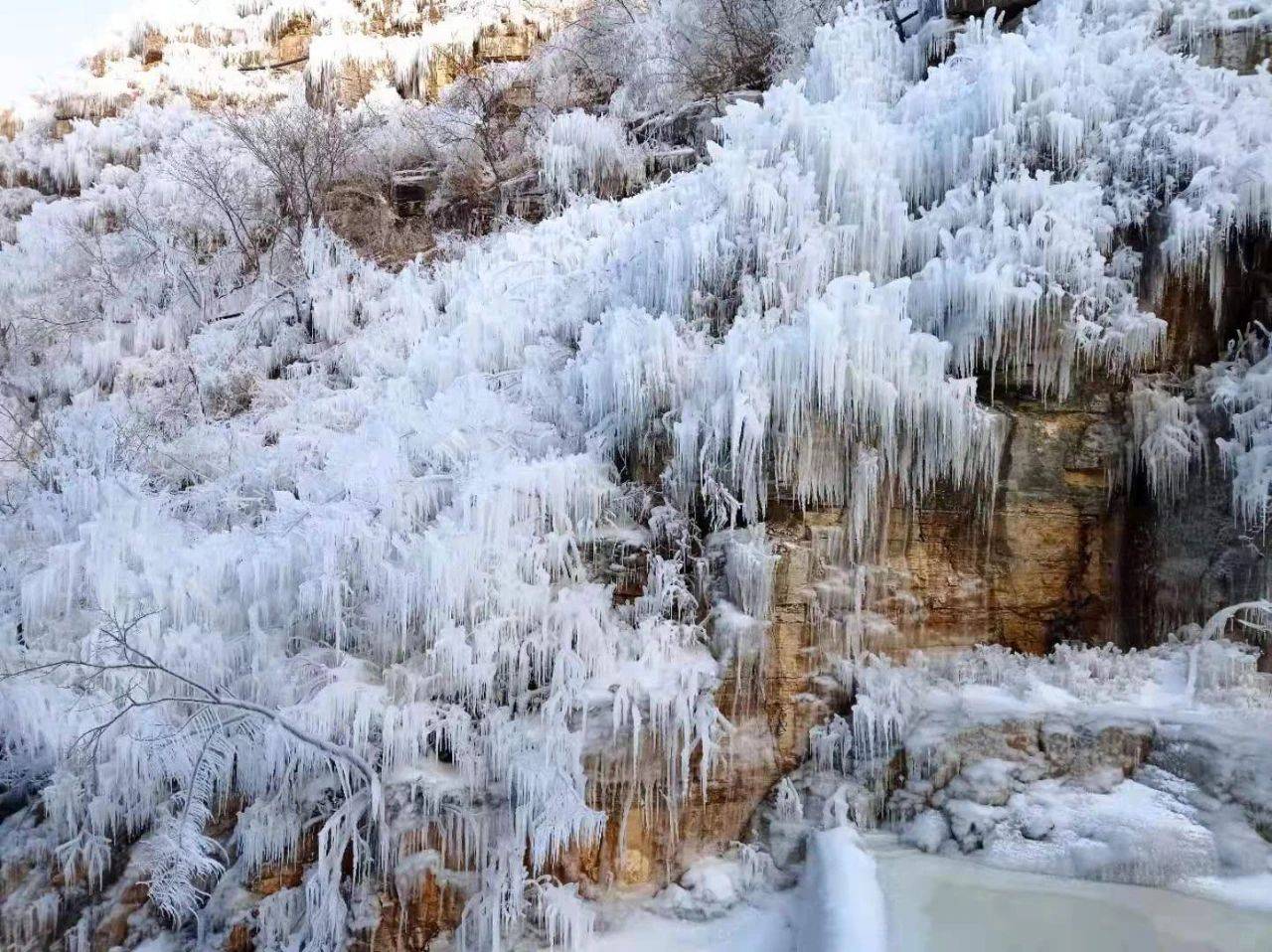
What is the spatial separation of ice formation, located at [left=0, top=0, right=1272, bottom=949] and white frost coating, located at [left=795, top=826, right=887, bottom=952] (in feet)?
1.24

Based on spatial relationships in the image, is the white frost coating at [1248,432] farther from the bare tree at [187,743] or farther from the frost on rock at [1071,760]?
the bare tree at [187,743]

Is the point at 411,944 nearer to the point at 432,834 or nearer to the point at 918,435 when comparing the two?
the point at 432,834

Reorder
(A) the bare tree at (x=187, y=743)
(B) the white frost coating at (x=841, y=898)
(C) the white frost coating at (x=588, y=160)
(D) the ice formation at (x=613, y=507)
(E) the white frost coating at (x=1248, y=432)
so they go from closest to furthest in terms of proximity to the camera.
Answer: (B) the white frost coating at (x=841, y=898), (A) the bare tree at (x=187, y=743), (D) the ice formation at (x=613, y=507), (E) the white frost coating at (x=1248, y=432), (C) the white frost coating at (x=588, y=160)

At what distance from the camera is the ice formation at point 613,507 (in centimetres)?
630

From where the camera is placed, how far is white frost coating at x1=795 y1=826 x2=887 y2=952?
194 inches

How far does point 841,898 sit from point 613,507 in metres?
3.65

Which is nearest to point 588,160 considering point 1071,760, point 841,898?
point 1071,760

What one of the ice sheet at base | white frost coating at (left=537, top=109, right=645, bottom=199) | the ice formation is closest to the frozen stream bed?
the ice sheet at base

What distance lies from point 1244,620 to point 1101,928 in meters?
3.23

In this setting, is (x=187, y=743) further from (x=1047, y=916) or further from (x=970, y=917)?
(x=1047, y=916)

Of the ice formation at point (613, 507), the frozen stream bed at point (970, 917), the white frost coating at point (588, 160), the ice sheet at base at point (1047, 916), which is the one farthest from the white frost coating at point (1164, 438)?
the white frost coating at point (588, 160)

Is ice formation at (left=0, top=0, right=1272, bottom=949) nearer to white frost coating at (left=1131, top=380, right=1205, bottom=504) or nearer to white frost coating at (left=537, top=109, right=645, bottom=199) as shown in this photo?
white frost coating at (left=1131, top=380, right=1205, bottom=504)

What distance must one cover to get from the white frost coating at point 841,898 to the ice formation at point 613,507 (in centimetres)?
38

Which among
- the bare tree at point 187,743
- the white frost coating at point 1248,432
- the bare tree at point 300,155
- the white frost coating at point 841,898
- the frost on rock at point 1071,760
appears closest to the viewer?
the white frost coating at point 841,898
